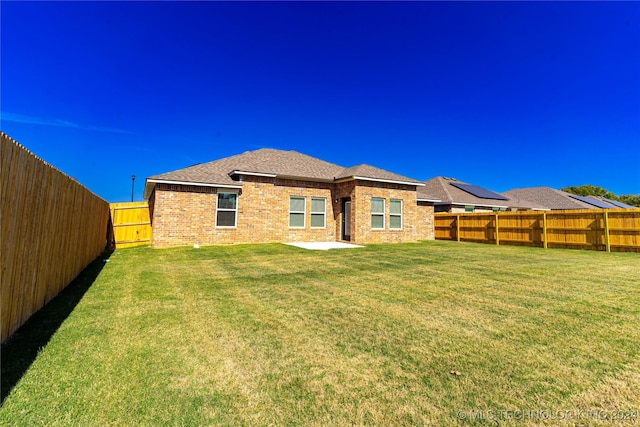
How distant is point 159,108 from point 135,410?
22819 mm

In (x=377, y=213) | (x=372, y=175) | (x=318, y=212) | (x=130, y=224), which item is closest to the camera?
(x=130, y=224)

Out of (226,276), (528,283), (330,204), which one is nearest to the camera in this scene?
(528,283)

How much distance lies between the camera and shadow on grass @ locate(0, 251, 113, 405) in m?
2.38

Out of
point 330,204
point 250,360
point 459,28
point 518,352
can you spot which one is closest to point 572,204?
point 459,28

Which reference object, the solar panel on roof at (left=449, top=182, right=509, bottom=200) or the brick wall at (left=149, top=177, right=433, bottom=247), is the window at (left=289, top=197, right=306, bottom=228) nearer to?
the brick wall at (left=149, top=177, right=433, bottom=247)

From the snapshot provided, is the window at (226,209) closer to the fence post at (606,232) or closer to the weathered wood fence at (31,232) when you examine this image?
the weathered wood fence at (31,232)

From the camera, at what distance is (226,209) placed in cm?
1335

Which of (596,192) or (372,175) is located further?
(596,192)

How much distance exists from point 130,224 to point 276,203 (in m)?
6.91

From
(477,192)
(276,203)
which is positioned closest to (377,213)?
(276,203)

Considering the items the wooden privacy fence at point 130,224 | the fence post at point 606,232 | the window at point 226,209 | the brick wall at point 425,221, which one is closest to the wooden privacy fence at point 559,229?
the fence post at point 606,232

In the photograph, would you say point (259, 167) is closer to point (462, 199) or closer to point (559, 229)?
point (559, 229)

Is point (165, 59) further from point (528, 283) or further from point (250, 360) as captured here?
point (528, 283)

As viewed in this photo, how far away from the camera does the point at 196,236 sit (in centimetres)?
1267
